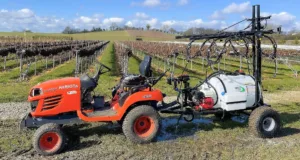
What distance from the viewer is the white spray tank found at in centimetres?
646

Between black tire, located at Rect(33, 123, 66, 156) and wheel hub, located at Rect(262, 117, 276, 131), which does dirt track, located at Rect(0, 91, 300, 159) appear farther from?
wheel hub, located at Rect(262, 117, 276, 131)

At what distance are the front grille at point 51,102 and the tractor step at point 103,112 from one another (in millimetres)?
607

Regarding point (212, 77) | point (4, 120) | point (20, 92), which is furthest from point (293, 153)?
point (20, 92)

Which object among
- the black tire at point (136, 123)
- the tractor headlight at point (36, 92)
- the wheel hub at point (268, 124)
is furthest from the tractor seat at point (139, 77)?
the wheel hub at point (268, 124)

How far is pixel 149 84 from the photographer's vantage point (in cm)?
629

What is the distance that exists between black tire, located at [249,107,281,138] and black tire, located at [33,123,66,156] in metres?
3.60

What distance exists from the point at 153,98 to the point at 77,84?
1428mm

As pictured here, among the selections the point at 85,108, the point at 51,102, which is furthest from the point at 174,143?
the point at 51,102

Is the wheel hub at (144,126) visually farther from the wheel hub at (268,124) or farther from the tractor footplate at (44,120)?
the wheel hub at (268,124)

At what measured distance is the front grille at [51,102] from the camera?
557 centimetres

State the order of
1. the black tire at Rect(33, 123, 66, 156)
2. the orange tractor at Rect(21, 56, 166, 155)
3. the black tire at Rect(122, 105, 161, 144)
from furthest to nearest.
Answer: the black tire at Rect(122, 105, 161, 144) → the orange tractor at Rect(21, 56, 166, 155) → the black tire at Rect(33, 123, 66, 156)

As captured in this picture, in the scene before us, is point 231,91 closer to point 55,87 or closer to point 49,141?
point 55,87

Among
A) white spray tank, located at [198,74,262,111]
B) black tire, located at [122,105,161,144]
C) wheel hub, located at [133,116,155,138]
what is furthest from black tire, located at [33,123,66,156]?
white spray tank, located at [198,74,262,111]

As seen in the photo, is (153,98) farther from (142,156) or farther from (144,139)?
(142,156)
